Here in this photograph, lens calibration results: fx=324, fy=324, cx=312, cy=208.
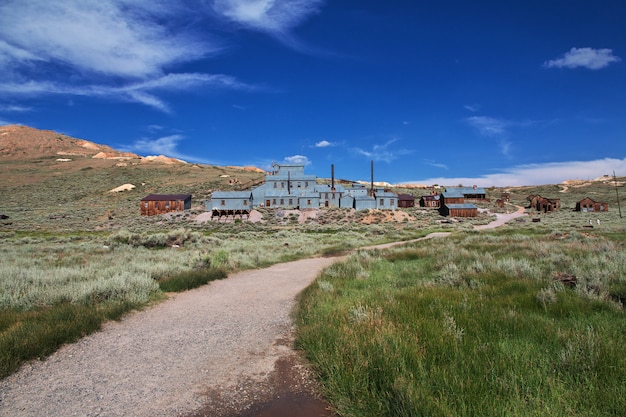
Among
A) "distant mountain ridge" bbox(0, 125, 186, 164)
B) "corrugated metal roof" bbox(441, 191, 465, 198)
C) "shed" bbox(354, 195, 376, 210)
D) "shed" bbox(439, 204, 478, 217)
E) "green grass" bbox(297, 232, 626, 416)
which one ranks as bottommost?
"green grass" bbox(297, 232, 626, 416)

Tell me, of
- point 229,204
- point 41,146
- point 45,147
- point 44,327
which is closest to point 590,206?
point 229,204

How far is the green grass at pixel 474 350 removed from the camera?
3156mm

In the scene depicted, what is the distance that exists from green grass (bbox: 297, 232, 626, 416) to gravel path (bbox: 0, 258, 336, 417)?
0.93 meters

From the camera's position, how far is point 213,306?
8352 mm

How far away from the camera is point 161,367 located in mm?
4863

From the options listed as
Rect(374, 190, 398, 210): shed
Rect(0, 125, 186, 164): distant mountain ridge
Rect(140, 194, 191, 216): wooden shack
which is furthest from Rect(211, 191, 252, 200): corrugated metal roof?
Rect(0, 125, 186, 164): distant mountain ridge

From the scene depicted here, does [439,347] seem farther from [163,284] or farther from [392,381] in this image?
[163,284]

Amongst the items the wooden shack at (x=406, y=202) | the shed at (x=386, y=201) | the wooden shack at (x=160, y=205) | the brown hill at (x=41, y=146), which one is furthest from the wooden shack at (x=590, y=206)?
the brown hill at (x=41, y=146)

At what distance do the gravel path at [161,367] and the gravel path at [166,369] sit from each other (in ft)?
0.04

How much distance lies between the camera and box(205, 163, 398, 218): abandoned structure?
200 ft

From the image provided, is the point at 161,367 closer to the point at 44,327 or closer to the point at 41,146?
the point at 44,327

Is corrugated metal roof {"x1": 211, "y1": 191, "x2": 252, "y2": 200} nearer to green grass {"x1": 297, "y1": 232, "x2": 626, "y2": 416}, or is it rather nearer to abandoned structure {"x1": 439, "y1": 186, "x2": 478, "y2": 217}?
abandoned structure {"x1": 439, "y1": 186, "x2": 478, "y2": 217}

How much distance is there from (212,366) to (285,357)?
1105 mm

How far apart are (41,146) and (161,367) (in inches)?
6967
